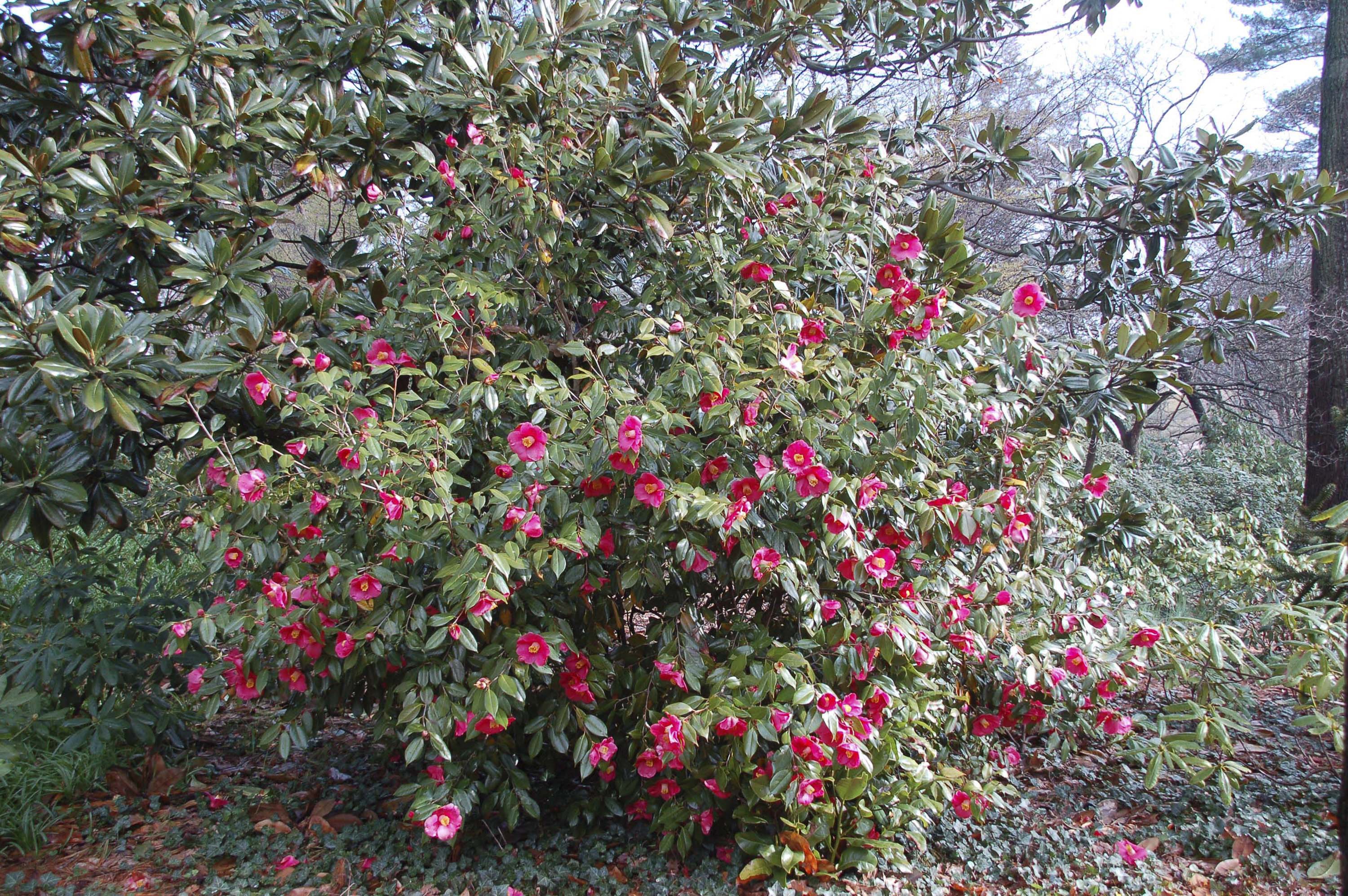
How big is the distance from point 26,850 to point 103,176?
1.78 metres

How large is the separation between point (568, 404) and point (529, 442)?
0.17m

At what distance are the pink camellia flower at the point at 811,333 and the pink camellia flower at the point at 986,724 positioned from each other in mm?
1393

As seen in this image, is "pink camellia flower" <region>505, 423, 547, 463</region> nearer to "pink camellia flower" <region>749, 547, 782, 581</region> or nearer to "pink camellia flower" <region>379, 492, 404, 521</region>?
"pink camellia flower" <region>379, 492, 404, 521</region>

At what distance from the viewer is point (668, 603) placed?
208cm

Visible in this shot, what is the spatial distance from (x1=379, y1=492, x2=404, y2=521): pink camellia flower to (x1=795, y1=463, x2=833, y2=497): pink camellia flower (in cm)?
85

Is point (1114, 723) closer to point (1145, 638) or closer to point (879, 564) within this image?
point (1145, 638)

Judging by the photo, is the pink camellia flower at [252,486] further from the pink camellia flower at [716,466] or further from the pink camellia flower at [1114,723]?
the pink camellia flower at [1114,723]

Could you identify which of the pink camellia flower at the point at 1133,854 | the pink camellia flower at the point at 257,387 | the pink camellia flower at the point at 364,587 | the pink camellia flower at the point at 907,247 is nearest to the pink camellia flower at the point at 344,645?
the pink camellia flower at the point at 364,587

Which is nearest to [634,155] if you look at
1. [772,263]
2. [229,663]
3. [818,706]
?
[772,263]

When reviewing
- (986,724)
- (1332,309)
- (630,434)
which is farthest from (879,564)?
(1332,309)

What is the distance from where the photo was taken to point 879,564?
188 cm

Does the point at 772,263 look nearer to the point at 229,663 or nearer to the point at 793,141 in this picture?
the point at 793,141

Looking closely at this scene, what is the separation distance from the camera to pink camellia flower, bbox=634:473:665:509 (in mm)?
1731

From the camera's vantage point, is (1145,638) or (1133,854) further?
(1133,854)
